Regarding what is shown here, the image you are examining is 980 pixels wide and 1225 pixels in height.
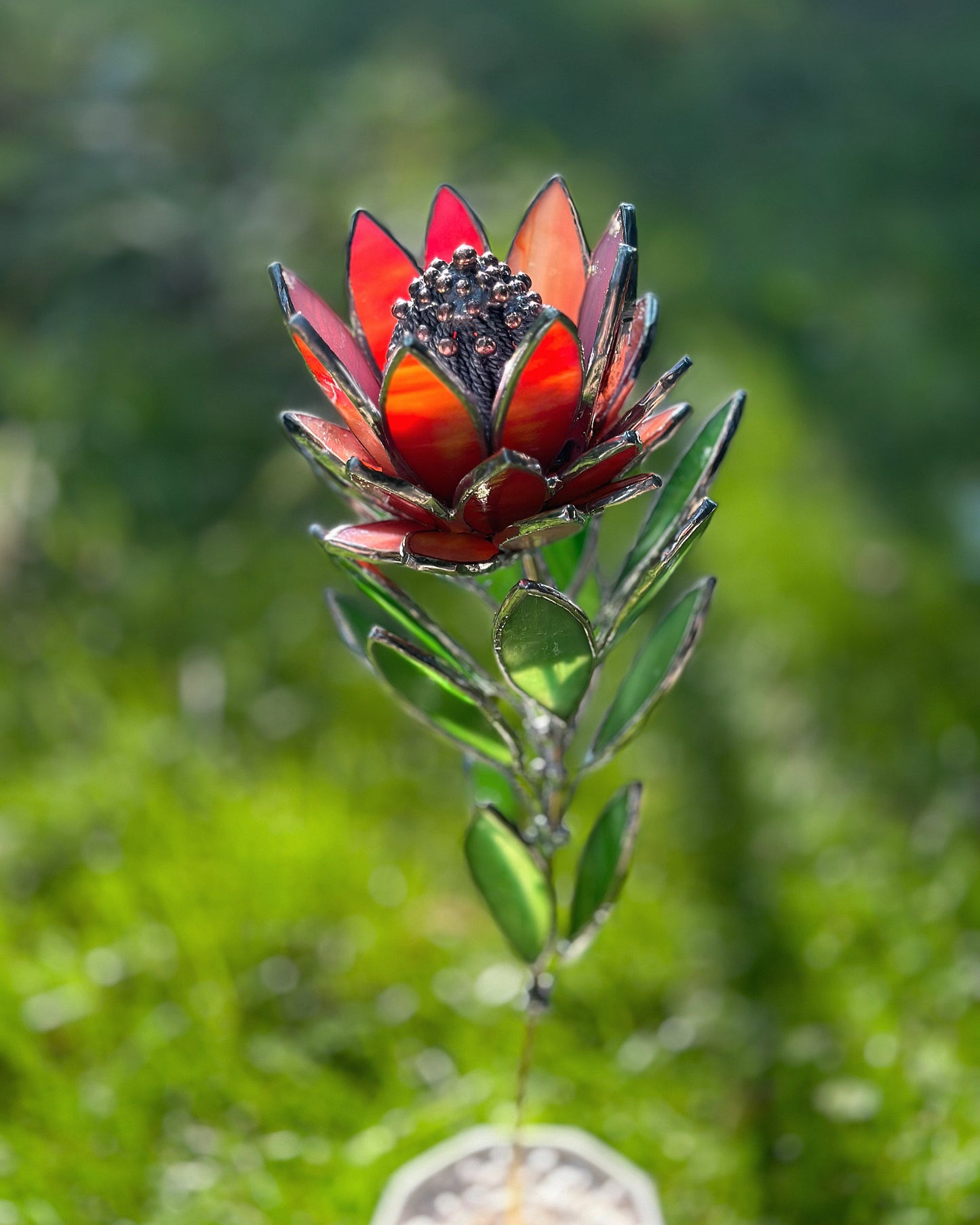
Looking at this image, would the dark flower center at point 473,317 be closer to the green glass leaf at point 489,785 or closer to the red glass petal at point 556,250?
the red glass petal at point 556,250

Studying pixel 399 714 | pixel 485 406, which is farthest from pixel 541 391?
pixel 399 714

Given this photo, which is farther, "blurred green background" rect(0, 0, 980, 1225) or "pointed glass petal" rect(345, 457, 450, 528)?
"blurred green background" rect(0, 0, 980, 1225)

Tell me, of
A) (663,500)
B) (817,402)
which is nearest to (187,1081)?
(663,500)

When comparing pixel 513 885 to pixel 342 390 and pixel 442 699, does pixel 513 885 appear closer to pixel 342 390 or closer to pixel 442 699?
pixel 442 699

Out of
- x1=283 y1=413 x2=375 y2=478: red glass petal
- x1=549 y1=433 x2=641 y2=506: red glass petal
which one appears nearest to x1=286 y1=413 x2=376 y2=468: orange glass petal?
x1=283 y1=413 x2=375 y2=478: red glass petal

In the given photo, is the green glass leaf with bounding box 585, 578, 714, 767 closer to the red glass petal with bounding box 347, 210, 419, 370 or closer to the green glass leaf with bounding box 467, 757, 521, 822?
the green glass leaf with bounding box 467, 757, 521, 822
